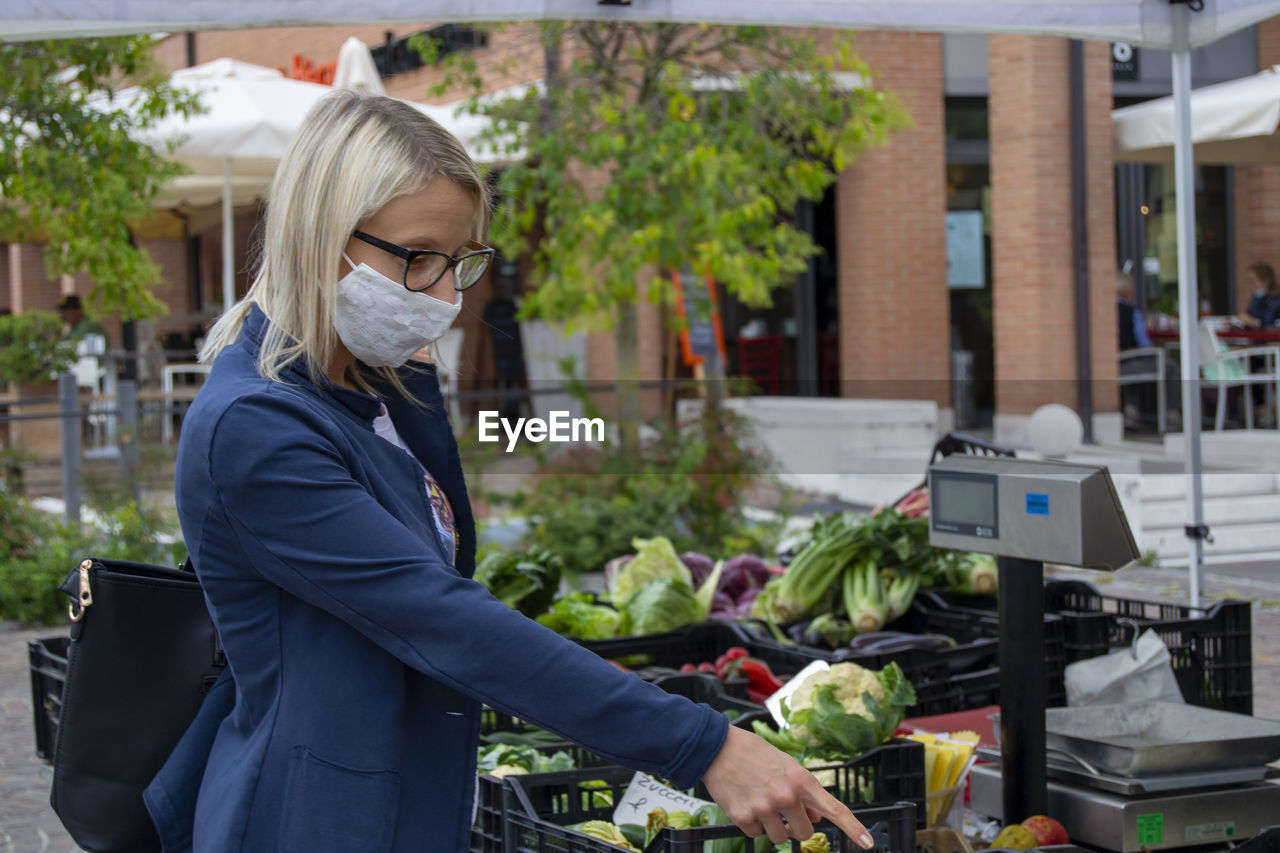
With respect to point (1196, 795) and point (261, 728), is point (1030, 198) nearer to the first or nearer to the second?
point (1196, 795)

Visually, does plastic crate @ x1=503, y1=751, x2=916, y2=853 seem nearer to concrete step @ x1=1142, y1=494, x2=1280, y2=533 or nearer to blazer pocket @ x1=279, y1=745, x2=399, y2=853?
blazer pocket @ x1=279, y1=745, x2=399, y2=853

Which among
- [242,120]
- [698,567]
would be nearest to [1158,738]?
[698,567]

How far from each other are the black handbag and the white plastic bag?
2840mm

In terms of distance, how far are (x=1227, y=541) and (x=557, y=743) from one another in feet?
23.4

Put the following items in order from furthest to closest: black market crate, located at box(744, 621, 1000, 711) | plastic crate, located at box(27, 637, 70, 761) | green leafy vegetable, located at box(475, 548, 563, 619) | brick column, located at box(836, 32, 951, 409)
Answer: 1. brick column, located at box(836, 32, 951, 409)
2. green leafy vegetable, located at box(475, 548, 563, 619)
3. black market crate, located at box(744, 621, 1000, 711)
4. plastic crate, located at box(27, 637, 70, 761)

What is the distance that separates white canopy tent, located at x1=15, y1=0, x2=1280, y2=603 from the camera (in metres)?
4.34

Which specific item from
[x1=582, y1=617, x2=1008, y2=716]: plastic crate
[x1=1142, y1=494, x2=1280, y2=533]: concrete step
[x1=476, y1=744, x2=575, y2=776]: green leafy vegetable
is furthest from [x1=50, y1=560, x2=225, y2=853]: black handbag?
[x1=1142, y1=494, x2=1280, y2=533]: concrete step

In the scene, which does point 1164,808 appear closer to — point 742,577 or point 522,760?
point 522,760

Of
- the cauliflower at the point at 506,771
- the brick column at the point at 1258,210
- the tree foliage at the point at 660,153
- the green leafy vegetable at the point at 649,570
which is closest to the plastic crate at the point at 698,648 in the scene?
the green leafy vegetable at the point at 649,570

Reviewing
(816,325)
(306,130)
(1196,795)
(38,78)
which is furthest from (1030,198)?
(306,130)

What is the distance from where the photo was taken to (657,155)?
8609 millimetres

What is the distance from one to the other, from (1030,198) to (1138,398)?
2384mm

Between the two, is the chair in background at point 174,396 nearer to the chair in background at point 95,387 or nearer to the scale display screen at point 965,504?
the chair in background at point 95,387

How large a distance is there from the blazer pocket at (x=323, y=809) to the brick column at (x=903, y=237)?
525 inches
